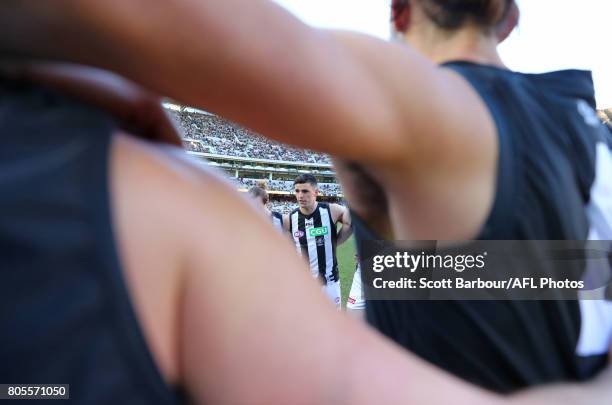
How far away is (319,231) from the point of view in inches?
293

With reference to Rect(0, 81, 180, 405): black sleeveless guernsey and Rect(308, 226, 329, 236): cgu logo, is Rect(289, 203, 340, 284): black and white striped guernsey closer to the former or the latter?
Rect(308, 226, 329, 236): cgu logo

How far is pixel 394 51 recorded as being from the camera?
686mm

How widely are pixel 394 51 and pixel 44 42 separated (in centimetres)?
47

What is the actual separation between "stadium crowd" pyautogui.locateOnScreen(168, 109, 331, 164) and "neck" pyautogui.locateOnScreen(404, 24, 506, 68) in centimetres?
4478

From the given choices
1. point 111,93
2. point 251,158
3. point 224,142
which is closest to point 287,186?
point 251,158

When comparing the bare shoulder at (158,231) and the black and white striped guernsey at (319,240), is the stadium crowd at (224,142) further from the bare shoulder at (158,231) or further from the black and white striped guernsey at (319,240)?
the bare shoulder at (158,231)

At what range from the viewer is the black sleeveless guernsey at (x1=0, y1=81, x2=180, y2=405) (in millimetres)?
446

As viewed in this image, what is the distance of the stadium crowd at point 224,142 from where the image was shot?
152ft

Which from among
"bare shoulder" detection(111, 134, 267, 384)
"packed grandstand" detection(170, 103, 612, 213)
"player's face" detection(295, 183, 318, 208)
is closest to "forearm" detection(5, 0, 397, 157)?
"bare shoulder" detection(111, 134, 267, 384)

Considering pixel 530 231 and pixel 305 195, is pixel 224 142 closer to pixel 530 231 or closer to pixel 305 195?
pixel 305 195

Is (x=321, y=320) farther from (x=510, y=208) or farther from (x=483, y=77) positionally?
(x=483, y=77)

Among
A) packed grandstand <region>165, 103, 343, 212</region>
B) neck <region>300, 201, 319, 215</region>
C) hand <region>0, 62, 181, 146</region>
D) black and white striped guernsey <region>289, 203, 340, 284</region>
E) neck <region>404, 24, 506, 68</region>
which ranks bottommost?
packed grandstand <region>165, 103, 343, 212</region>

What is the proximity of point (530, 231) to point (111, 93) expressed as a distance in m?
0.80

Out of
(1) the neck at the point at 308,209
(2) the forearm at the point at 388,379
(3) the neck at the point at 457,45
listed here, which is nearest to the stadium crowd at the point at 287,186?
(1) the neck at the point at 308,209
